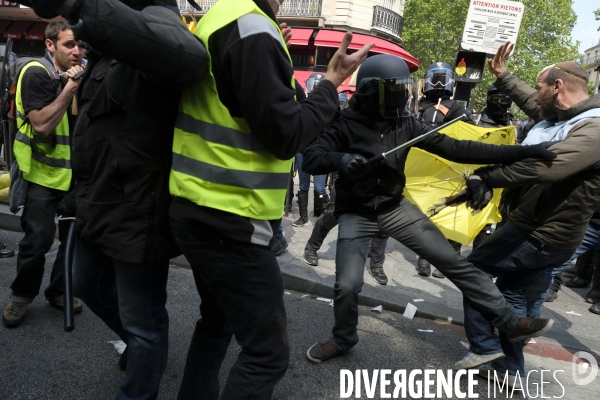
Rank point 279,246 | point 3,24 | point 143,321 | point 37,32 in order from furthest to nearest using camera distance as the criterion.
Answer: point 3,24, point 37,32, point 279,246, point 143,321

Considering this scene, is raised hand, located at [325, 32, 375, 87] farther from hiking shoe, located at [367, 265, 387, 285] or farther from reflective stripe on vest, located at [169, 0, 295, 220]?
hiking shoe, located at [367, 265, 387, 285]

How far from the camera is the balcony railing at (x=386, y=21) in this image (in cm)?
2223

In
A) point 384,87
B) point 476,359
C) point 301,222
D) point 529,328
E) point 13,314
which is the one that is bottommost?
point 301,222

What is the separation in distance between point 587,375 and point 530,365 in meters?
0.34

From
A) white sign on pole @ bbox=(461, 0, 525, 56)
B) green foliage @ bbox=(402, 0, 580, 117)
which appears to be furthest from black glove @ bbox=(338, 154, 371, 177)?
green foliage @ bbox=(402, 0, 580, 117)

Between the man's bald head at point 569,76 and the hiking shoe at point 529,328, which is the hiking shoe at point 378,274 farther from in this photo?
the man's bald head at point 569,76

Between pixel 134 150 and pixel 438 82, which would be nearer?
pixel 134 150

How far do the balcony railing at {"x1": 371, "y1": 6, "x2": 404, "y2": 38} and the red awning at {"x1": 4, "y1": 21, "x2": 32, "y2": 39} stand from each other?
15.5 meters

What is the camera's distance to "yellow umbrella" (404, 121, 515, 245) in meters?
3.09

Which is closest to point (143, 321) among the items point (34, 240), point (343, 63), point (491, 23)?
point (343, 63)

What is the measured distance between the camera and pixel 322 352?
10.0 feet

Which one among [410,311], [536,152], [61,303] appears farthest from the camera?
[410,311]

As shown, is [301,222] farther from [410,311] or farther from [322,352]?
[322,352]

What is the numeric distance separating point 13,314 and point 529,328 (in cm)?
304
